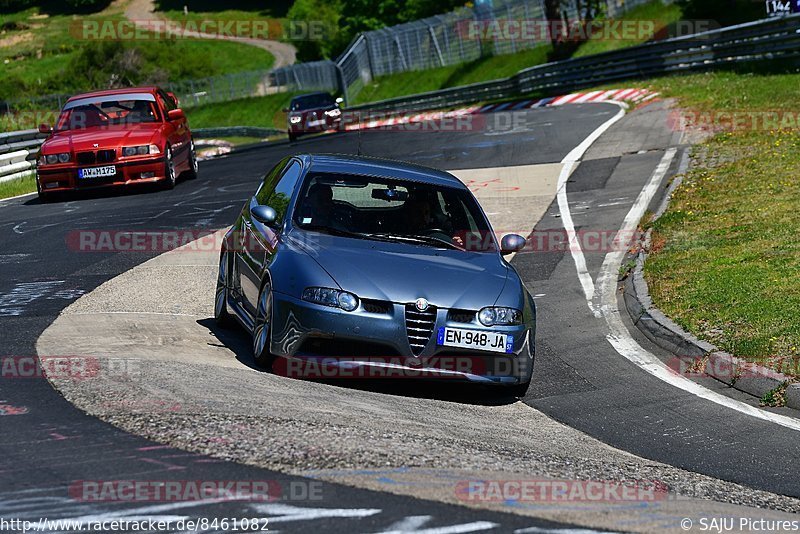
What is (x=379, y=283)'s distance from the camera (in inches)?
322

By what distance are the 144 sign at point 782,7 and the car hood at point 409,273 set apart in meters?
25.8

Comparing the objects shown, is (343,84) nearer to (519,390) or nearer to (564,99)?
(564,99)

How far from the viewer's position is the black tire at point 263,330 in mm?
8492

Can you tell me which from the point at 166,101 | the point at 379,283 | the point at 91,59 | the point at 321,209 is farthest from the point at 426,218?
the point at 91,59

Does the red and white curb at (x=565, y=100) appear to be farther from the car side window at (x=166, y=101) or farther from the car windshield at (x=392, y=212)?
the car windshield at (x=392, y=212)

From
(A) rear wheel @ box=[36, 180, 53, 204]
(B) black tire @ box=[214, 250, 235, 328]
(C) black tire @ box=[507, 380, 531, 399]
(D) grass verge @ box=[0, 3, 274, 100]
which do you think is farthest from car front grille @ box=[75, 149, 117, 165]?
(D) grass verge @ box=[0, 3, 274, 100]

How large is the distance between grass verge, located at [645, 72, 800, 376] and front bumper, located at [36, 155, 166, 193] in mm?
8915

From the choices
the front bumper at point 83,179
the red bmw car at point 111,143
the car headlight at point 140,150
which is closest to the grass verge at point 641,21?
the red bmw car at point 111,143

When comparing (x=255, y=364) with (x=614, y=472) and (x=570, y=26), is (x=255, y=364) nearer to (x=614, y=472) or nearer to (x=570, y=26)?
(x=614, y=472)

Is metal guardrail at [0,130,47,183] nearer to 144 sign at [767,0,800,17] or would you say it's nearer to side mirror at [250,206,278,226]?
side mirror at [250,206,278,226]

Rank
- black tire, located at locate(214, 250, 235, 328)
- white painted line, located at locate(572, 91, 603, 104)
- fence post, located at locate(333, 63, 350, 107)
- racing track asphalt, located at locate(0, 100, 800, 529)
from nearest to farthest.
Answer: racing track asphalt, located at locate(0, 100, 800, 529)
black tire, located at locate(214, 250, 235, 328)
white painted line, located at locate(572, 91, 603, 104)
fence post, located at locate(333, 63, 350, 107)

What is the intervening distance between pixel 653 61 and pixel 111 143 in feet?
68.6

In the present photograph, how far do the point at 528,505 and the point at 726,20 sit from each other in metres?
39.3

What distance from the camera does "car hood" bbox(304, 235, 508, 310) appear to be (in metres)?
8.17
